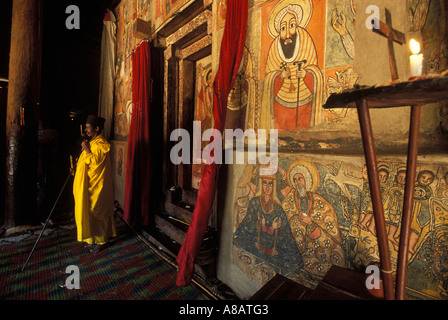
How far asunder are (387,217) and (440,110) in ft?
2.31

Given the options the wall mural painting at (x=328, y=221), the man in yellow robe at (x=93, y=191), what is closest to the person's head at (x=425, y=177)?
the wall mural painting at (x=328, y=221)

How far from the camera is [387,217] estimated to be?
1414mm

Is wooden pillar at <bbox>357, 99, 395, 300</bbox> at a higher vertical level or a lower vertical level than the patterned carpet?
higher

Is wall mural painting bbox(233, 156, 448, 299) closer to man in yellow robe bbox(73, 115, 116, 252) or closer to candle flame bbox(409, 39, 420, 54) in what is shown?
candle flame bbox(409, 39, 420, 54)

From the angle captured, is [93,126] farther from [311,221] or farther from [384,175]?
[384,175]

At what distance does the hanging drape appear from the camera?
611 centimetres

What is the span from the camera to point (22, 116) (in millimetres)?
4102

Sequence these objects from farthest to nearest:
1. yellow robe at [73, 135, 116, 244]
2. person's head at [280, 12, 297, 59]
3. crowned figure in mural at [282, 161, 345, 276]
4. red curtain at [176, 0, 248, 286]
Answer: yellow robe at [73, 135, 116, 244] → red curtain at [176, 0, 248, 286] → person's head at [280, 12, 297, 59] → crowned figure in mural at [282, 161, 345, 276]

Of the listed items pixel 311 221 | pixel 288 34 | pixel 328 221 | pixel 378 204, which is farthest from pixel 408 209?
pixel 288 34

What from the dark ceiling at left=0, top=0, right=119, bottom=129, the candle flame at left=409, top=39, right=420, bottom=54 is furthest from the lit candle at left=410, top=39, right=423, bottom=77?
the dark ceiling at left=0, top=0, right=119, bottom=129

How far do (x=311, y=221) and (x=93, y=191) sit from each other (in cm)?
316

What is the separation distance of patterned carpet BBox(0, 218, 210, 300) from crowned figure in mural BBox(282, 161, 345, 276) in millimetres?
1259

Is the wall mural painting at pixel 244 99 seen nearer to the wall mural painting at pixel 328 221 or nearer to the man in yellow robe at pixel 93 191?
the wall mural painting at pixel 328 221
